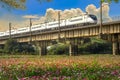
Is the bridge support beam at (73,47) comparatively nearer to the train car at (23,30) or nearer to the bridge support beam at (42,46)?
the bridge support beam at (42,46)

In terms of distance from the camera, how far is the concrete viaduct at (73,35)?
71.1 m

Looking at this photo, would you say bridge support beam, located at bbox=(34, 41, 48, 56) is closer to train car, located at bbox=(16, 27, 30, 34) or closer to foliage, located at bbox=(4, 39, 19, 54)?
train car, located at bbox=(16, 27, 30, 34)

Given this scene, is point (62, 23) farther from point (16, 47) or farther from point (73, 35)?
point (16, 47)

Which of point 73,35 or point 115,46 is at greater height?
point 73,35

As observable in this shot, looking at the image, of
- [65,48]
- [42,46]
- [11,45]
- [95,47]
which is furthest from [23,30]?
[95,47]

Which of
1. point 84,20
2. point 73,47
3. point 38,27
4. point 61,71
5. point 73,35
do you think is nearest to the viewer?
point 61,71

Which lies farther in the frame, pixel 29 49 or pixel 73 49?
pixel 29 49

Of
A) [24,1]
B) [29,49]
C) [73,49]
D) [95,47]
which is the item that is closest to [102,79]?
[24,1]

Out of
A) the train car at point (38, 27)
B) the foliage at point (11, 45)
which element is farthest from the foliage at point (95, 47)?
the foliage at point (11, 45)

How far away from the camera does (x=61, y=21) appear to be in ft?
302

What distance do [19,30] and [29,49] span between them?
8.23 m

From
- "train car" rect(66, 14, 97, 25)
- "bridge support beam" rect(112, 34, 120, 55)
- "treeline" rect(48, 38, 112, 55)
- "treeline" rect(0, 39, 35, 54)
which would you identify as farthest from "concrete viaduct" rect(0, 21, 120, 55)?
"treeline" rect(48, 38, 112, 55)

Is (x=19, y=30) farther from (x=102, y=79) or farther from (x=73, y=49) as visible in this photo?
(x=102, y=79)

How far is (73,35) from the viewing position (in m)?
83.3
